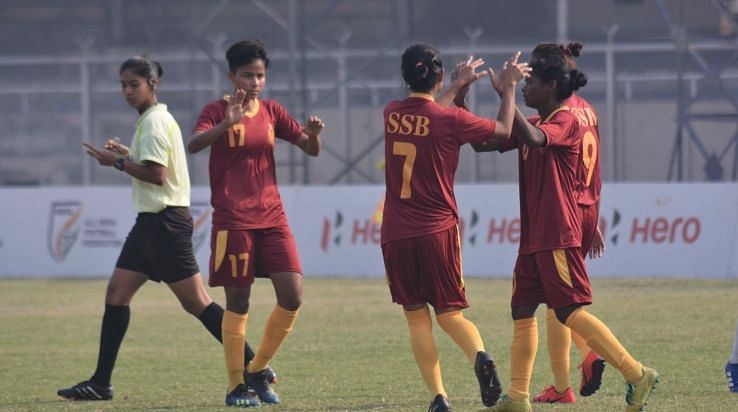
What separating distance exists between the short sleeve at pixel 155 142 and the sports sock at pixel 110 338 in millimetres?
1006

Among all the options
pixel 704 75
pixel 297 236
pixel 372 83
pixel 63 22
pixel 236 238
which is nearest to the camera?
pixel 236 238

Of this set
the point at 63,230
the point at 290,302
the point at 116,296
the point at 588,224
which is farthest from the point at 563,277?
the point at 63,230

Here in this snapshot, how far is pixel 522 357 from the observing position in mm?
7324

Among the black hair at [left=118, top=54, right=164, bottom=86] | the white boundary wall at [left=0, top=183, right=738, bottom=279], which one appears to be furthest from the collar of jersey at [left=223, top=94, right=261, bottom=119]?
the white boundary wall at [left=0, top=183, right=738, bottom=279]

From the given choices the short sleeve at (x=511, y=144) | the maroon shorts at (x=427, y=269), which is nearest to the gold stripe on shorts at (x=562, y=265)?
the maroon shorts at (x=427, y=269)

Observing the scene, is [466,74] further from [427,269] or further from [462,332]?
[462,332]

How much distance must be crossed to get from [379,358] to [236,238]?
2.70 m

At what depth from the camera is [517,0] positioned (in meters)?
23.0

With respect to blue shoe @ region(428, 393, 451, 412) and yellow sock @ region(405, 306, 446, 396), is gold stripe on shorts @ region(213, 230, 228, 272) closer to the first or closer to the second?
yellow sock @ region(405, 306, 446, 396)

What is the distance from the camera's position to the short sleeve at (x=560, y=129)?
7.01 metres

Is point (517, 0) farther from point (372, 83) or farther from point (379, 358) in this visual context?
point (379, 358)

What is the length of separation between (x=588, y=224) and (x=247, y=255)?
198 centimetres

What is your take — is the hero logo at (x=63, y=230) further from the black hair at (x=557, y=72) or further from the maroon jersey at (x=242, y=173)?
the black hair at (x=557, y=72)

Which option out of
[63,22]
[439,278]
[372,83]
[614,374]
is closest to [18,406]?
[439,278]
